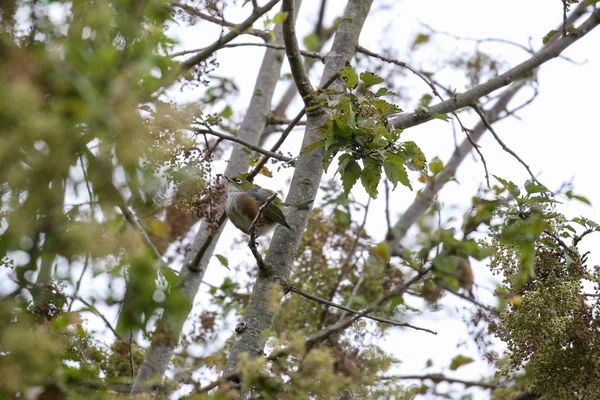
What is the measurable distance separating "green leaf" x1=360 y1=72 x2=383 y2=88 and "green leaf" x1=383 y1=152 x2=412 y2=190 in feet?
1.51

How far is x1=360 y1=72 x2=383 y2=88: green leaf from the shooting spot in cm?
352

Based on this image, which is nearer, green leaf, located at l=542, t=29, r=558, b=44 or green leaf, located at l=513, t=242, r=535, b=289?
green leaf, located at l=513, t=242, r=535, b=289

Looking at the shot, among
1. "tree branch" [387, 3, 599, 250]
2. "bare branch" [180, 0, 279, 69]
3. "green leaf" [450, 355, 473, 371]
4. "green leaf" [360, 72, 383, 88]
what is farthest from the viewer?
"tree branch" [387, 3, 599, 250]

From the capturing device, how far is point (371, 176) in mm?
3453

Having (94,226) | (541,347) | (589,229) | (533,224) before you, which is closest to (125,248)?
(94,226)

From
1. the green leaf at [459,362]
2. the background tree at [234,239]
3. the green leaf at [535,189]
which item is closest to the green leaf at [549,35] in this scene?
the background tree at [234,239]

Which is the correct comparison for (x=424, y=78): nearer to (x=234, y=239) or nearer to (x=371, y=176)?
(x=371, y=176)

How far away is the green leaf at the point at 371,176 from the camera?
11.2ft

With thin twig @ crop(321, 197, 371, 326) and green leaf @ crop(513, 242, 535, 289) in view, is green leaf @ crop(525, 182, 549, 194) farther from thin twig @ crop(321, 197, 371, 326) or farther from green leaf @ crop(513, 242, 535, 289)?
thin twig @ crop(321, 197, 371, 326)

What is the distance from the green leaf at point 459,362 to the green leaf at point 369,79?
2319 millimetres

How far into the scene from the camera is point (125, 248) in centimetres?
147

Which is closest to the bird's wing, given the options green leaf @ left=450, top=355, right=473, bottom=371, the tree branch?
the tree branch

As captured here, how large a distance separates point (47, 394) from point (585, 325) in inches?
103

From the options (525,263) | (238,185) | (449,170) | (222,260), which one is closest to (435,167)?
(525,263)
